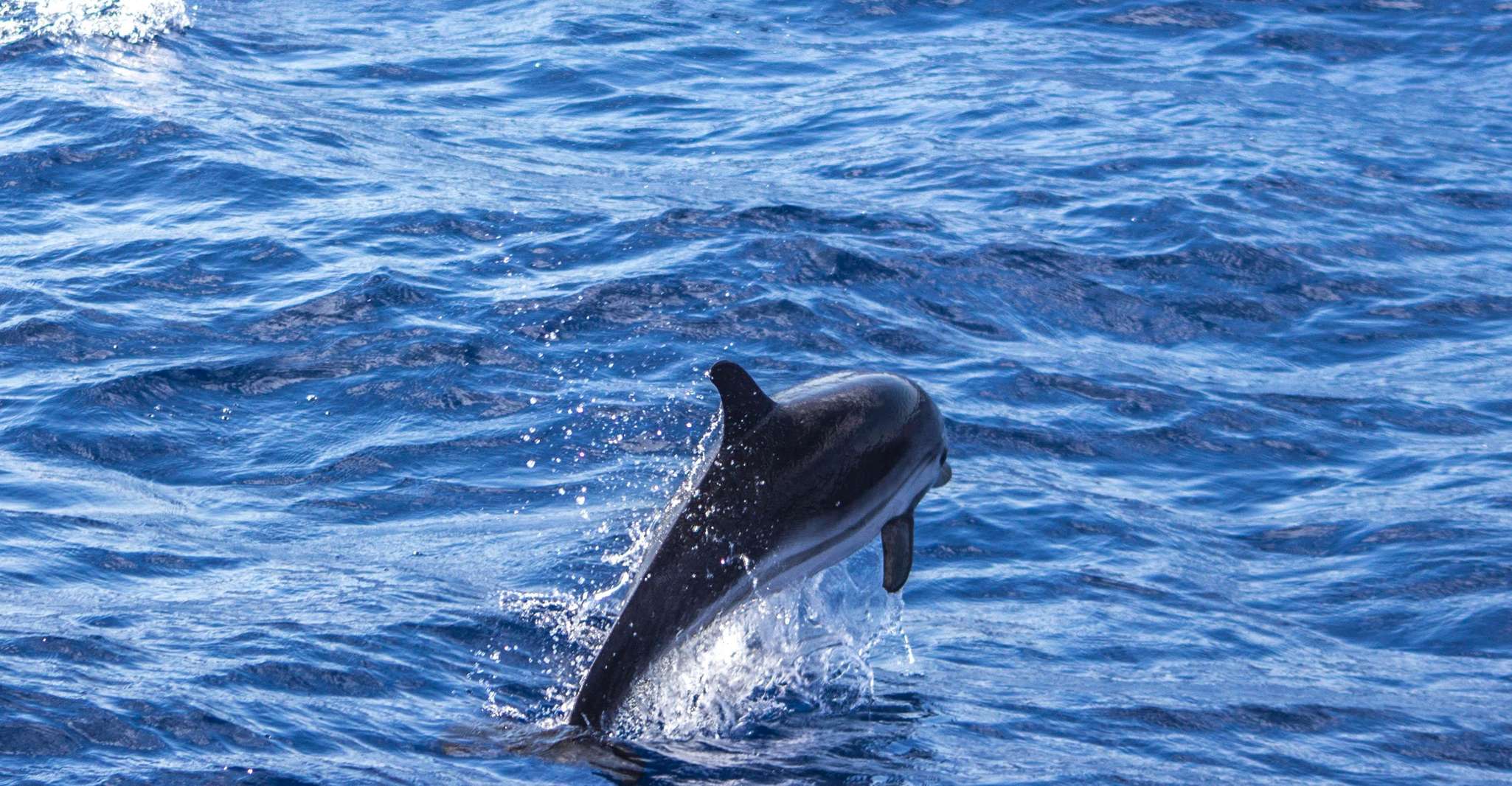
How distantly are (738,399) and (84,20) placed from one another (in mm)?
16538

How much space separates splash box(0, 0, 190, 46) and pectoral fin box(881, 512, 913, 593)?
1587 cm

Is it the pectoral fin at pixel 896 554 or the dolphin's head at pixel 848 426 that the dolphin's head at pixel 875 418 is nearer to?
the dolphin's head at pixel 848 426

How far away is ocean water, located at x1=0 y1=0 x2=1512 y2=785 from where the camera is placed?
8.62 m

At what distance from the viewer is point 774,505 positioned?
8.36 meters

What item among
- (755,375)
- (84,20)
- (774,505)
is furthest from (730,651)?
(84,20)

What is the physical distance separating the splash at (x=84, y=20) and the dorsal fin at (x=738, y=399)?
51.8 ft

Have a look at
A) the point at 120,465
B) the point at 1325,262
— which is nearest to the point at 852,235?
the point at 1325,262

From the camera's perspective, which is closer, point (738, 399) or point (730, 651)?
point (738, 399)

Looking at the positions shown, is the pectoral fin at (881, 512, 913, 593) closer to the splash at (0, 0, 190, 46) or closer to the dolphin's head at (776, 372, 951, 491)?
the dolphin's head at (776, 372, 951, 491)

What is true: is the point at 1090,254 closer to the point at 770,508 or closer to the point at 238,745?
the point at 770,508

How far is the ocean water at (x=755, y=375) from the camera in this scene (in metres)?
8.62

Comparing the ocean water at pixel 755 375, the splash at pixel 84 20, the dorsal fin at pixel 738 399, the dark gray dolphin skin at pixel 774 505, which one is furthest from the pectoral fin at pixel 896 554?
the splash at pixel 84 20

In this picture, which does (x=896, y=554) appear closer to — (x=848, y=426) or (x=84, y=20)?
(x=848, y=426)

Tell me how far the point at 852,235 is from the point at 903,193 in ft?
5.29
